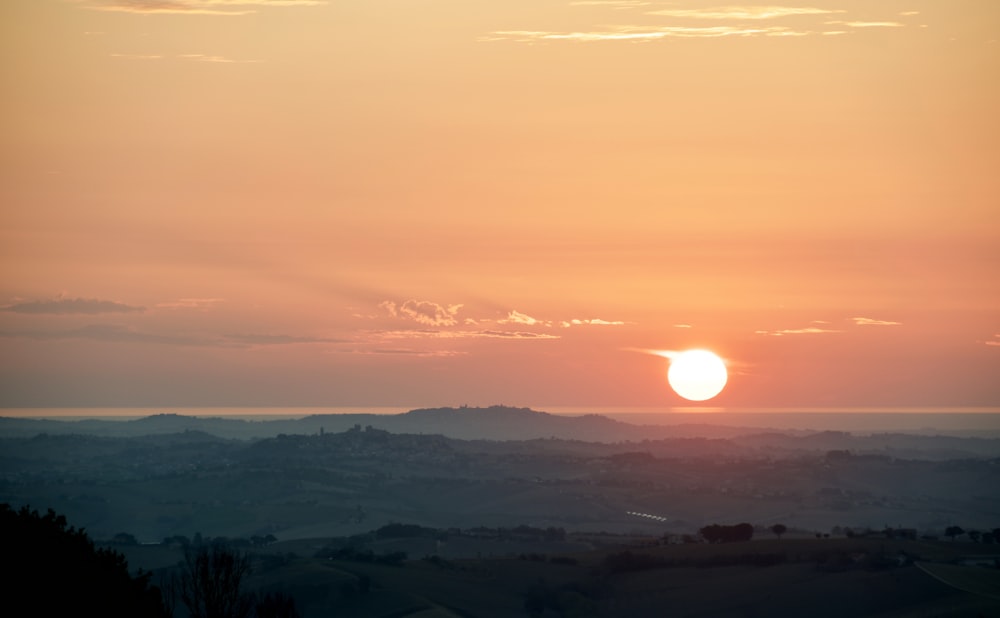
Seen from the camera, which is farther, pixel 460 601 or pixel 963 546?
pixel 963 546

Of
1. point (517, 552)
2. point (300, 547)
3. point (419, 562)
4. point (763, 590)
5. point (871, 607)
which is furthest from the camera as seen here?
point (300, 547)

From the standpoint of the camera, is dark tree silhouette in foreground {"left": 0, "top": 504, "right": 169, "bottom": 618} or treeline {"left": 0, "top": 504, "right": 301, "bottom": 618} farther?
treeline {"left": 0, "top": 504, "right": 301, "bottom": 618}

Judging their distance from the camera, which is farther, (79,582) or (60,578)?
(79,582)

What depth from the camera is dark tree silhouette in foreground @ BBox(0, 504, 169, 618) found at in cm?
4709

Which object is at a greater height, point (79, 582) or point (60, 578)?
point (60, 578)

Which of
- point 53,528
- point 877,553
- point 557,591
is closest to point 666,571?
point 557,591

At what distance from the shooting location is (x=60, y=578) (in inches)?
1917

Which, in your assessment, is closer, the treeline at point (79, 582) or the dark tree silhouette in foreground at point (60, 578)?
the dark tree silhouette in foreground at point (60, 578)

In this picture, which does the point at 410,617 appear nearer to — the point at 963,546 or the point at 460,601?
the point at 460,601

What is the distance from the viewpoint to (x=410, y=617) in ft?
329

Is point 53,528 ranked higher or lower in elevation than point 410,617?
higher

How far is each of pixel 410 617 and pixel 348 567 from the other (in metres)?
22.0

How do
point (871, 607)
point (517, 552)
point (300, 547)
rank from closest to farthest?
point (871, 607), point (517, 552), point (300, 547)

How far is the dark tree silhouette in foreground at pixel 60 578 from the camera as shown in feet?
155
